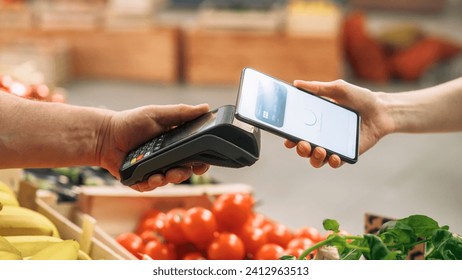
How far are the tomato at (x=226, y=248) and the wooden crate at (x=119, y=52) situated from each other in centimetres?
417

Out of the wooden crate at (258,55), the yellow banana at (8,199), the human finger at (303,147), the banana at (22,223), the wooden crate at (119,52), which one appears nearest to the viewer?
the human finger at (303,147)

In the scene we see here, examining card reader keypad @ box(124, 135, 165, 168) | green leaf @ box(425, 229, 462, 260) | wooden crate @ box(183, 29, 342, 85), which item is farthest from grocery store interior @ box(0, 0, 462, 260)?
green leaf @ box(425, 229, 462, 260)

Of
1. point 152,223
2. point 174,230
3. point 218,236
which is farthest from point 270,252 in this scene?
point 152,223

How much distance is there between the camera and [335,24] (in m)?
6.07

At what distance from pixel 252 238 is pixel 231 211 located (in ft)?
0.36

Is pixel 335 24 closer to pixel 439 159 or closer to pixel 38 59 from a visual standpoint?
pixel 439 159

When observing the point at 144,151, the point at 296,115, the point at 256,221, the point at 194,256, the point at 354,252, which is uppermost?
the point at 296,115

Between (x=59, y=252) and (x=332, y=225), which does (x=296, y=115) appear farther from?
(x=59, y=252)

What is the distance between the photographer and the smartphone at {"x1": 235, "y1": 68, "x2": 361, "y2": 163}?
1579 mm

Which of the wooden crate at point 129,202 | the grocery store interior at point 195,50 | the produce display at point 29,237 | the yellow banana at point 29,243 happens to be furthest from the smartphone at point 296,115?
the grocery store interior at point 195,50

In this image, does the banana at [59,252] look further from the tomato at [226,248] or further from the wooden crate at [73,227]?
the tomato at [226,248]

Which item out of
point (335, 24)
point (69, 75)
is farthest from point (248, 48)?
point (69, 75)

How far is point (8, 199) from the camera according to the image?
2.04 metres

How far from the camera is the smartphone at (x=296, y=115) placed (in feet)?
5.18
